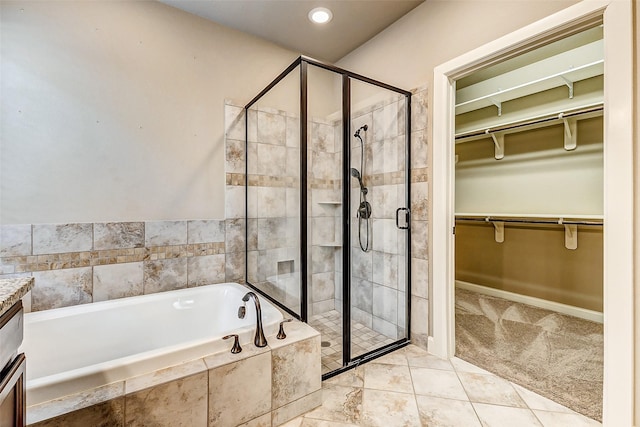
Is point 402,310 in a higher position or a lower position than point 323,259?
lower

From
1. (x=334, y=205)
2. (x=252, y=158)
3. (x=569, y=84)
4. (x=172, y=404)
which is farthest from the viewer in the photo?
(x=569, y=84)

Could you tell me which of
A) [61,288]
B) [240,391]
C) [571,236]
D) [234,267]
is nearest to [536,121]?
[571,236]

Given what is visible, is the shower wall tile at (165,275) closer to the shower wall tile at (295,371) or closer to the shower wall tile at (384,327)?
the shower wall tile at (295,371)

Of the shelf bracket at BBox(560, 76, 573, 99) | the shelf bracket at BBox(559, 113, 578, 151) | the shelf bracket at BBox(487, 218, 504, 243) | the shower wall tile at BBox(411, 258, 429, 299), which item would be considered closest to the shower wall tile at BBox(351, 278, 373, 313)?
the shower wall tile at BBox(411, 258, 429, 299)

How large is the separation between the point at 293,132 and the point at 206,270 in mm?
1325

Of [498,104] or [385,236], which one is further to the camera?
[498,104]

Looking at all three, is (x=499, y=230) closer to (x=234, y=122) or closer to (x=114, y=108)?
(x=234, y=122)

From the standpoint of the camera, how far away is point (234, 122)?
2461 mm

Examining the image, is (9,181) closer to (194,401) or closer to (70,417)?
(70,417)

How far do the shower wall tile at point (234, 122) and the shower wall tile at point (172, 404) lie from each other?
1865 millimetres

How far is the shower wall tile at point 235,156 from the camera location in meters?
2.44

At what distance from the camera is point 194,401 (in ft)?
3.92

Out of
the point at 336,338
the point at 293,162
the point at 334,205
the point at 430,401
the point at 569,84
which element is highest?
the point at 569,84

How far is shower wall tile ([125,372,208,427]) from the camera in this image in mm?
1091
